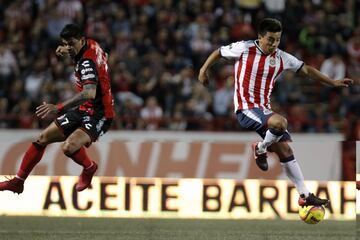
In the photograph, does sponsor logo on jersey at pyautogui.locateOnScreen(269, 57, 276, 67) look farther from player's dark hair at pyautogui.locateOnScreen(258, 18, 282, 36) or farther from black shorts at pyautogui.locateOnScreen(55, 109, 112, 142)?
black shorts at pyautogui.locateOnScreen(55, 109, 112, 142)

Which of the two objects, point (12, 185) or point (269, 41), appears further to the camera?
point (12, 185)

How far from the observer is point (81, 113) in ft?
34.6

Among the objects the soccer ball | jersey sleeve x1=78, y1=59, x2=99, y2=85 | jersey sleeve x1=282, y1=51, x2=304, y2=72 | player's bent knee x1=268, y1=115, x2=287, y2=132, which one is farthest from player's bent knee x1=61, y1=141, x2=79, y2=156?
the soccer ball

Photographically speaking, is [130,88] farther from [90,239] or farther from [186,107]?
[90,239]

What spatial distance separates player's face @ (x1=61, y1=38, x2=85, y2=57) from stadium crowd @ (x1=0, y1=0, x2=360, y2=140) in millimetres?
5938

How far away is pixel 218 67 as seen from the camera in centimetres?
1758

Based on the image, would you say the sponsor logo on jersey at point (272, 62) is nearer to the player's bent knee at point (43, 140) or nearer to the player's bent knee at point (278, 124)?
the player's bent knee at point (278, 124)

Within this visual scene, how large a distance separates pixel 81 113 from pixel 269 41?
2.06 m

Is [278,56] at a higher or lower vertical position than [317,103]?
higher

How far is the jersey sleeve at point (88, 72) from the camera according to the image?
1012cm

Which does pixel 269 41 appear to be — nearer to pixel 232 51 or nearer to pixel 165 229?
pixel 232 51

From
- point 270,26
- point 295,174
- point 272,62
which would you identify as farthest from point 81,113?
point 295,174

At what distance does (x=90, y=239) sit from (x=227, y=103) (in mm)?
6911

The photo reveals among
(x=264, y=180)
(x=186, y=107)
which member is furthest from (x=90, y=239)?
(x=186, y=107)
